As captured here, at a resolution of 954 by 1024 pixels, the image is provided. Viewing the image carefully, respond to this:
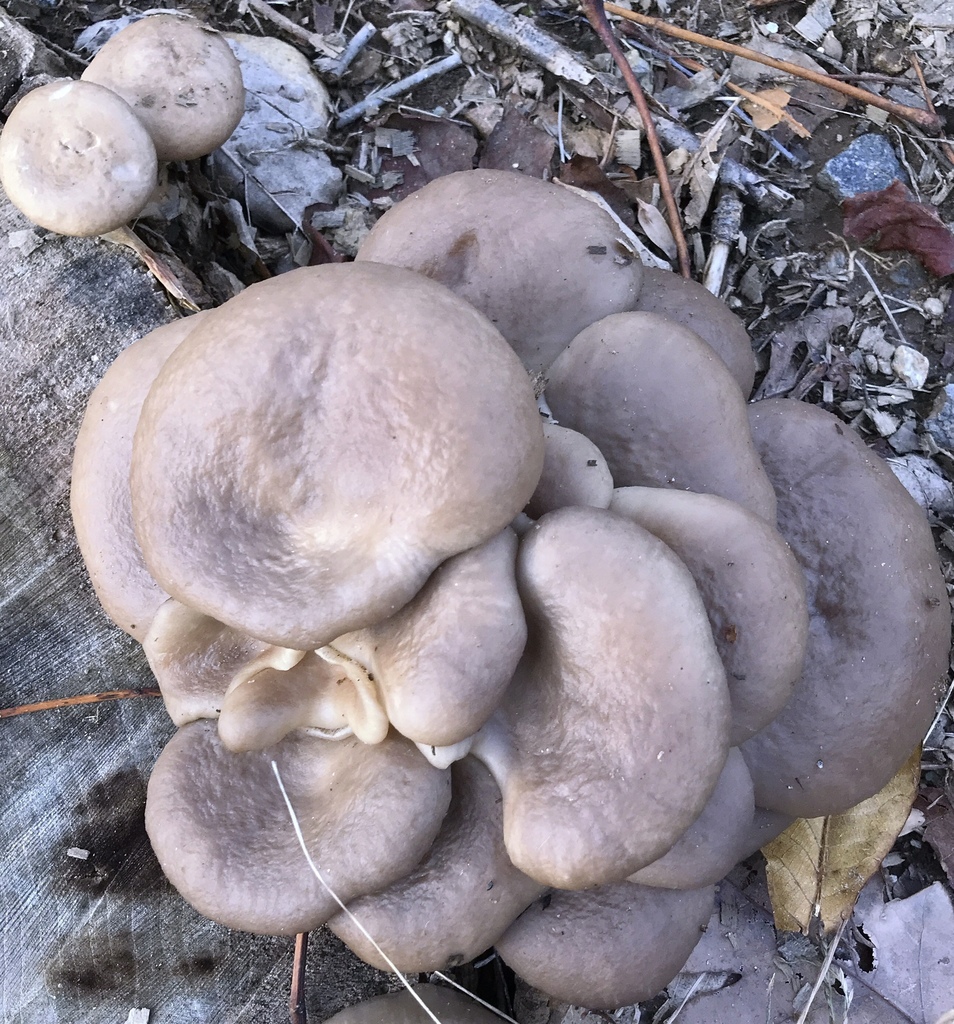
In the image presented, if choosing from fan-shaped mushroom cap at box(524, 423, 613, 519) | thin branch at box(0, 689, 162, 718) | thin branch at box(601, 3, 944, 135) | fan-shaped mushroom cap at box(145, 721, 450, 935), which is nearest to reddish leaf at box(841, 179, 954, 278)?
thin branch at box(601, 3, 944, 135)

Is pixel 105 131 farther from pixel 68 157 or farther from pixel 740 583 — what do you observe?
pixel 740 583

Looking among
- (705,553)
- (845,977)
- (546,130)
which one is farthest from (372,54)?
(845,977)

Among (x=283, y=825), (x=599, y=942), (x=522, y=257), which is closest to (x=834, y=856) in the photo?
(x=599, y=942)

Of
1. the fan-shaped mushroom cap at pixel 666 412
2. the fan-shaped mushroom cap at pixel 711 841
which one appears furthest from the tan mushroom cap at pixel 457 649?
the fan-shaped mushroom cap at pixel 711 841

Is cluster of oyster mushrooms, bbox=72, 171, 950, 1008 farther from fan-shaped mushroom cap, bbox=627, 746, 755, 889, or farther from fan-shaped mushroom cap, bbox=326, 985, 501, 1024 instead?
fan-shaped mushroom cap, bbox=326, 985, 501, 1024

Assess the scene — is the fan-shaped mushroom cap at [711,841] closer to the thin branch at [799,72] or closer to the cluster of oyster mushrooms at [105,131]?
the cluster of oyster mushrooms at [105,131]

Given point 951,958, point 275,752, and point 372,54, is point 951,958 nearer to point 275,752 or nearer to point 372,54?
point 275,752

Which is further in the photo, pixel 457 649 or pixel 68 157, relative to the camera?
pixel 68 157
